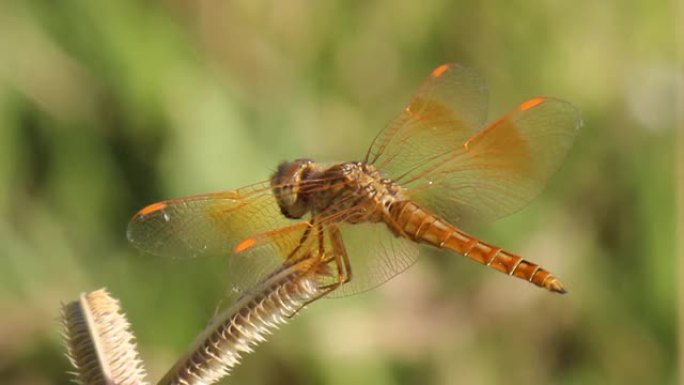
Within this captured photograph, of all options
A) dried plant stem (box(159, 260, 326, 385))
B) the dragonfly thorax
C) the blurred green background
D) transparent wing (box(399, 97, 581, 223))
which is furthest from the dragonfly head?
the blurred green background

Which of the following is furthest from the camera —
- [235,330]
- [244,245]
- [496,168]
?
[496,168]

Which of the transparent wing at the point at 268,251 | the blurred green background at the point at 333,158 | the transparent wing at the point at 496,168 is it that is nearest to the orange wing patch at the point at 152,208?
the transparent wing at the point at 268,251

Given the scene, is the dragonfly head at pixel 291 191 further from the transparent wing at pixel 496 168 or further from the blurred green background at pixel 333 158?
the blurred green background at pixel 333 158

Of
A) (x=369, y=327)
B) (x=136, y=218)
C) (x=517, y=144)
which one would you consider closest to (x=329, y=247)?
(x=136, y=218)

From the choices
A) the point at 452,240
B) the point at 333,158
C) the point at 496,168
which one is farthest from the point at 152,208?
the point at 333,158

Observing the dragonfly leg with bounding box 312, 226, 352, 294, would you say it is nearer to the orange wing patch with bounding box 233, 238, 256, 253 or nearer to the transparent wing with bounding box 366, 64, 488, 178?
the orange wing patch with bounding box 233, 238, 256, 253

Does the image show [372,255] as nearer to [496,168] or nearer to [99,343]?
[496,168]
